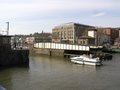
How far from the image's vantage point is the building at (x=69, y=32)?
12494 cm

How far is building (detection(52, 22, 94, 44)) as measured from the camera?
12494cm

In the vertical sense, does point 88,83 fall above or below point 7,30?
below

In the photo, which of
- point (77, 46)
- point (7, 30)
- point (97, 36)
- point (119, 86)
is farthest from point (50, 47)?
point (119, 86)

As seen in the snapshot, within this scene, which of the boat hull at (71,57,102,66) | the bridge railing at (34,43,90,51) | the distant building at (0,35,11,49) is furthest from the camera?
the bridge railing at (34,43,90,51)

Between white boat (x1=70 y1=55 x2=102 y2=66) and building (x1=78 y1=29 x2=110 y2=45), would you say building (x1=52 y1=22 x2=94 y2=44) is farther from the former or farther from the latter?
white boat (x1=70 y1=55 x2=102 y2=66)

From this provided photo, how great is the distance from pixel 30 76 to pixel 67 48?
40.1 meters

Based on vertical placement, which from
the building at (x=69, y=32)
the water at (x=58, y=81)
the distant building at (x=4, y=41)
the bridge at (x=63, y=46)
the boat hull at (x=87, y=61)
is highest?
the building at (x=69, y=32)

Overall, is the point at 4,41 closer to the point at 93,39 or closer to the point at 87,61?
the point at 87,61

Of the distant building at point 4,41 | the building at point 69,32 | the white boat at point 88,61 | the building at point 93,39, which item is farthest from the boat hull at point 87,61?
the building at point 69,32

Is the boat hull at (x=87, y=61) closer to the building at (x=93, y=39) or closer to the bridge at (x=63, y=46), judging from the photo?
the bridge at (x=63, y=46)

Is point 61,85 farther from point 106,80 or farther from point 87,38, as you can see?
point 87,38

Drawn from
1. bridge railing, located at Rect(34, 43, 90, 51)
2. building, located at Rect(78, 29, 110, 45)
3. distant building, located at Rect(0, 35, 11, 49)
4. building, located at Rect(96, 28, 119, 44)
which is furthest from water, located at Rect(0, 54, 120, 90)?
building, located at Rect(96, 28, 119, 44)

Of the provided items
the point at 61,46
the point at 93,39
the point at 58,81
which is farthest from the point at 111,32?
the point at 58,81

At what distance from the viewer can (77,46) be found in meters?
77.8
